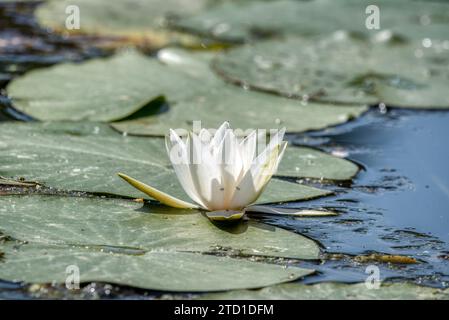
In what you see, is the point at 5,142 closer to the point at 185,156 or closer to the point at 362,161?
the point at 185,156

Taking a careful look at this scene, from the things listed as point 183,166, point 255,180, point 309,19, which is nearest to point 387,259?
point 255,180

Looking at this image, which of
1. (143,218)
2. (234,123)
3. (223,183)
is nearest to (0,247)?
(143,218)

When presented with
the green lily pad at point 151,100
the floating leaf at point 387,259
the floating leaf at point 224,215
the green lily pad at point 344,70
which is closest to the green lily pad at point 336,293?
the floating leaf at point 387,259

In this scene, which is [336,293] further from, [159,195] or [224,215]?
[159,195]

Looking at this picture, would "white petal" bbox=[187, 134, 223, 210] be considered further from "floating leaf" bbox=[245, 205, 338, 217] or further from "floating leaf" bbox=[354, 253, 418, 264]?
"floating leaf" bbox=[354, 253, 418, 264]

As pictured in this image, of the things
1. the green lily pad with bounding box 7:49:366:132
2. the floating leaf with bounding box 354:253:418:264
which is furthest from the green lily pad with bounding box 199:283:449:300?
the green lily pad with bounding box 7:49:366:132

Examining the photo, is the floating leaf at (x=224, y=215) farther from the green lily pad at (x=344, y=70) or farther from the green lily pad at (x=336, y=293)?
the green lily pad at (x=344, y=70)
